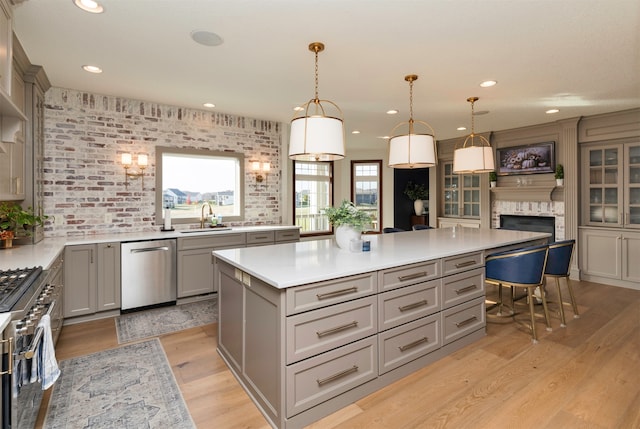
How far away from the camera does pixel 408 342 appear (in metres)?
2.48

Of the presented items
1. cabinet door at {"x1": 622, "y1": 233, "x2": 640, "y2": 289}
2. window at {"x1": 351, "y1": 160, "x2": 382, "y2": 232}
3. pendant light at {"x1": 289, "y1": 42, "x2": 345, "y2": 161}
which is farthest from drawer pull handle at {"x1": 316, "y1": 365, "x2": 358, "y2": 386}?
window at {"x1": 351, "y1": 160, "x2": 382, "y2": 232}

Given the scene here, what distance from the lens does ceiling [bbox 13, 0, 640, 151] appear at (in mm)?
2314

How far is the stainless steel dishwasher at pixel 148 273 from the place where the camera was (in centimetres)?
380

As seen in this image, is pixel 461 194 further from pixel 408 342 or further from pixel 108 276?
pixel 108 276

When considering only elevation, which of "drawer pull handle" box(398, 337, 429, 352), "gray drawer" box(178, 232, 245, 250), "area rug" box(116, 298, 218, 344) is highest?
"gray drawer" box(178, 232, 245, 250)

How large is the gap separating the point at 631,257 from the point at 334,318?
17.5ft

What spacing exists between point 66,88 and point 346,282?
4125mm

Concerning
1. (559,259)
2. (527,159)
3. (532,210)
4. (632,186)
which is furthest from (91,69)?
(632,186)

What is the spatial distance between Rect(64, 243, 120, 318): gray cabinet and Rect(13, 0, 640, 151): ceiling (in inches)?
73.7

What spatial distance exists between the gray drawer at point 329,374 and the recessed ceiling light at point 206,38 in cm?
251

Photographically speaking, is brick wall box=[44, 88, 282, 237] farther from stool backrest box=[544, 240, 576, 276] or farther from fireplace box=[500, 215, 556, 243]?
fireplace box=[500, 215, 556, 243]

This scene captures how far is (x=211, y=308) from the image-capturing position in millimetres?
4062

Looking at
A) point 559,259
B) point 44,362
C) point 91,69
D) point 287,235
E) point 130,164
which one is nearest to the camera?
point 44,362

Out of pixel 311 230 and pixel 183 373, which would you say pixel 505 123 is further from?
Answer: pixel 183 373
